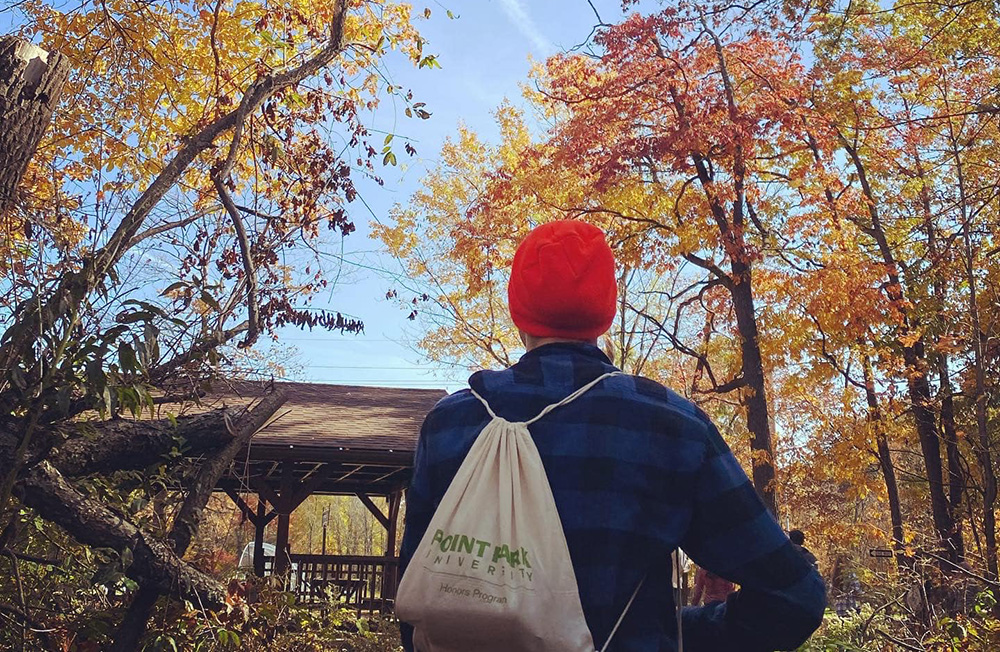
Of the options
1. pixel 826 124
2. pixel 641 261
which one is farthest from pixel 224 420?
pixel 826 124

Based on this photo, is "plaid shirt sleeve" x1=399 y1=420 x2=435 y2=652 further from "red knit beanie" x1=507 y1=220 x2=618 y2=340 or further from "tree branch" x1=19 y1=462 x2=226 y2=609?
"tree branch" x1=19 y1=462 x2=226 y2=609

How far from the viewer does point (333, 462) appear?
1096cm

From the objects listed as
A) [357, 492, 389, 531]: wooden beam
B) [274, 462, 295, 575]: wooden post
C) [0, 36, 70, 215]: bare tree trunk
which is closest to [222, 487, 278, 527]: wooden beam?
[274, 462, 295, 575]: wooden post

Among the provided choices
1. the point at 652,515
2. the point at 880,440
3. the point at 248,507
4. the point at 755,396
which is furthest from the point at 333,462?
the point at 652,515

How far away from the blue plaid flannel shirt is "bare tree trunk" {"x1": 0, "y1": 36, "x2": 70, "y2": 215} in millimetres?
3008

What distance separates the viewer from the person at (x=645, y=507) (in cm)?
133

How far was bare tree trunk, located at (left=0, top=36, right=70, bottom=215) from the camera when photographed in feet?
11.5

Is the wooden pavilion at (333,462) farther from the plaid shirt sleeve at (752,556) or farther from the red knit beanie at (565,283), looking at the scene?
the plaid shirt sleeve at (752,556)

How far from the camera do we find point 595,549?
132 cm

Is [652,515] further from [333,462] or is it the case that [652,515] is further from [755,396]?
[755,396]

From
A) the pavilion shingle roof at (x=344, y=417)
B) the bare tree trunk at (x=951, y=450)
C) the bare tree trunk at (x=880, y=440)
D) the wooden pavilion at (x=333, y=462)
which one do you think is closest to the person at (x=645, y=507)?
the pavilion shingle roof at (x=344, y=417)

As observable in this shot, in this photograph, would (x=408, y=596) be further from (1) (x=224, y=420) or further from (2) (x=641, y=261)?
(2) (x=641, y=261)

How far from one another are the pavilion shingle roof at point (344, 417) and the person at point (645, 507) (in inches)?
294

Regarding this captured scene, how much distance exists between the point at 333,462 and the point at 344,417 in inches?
55.5
